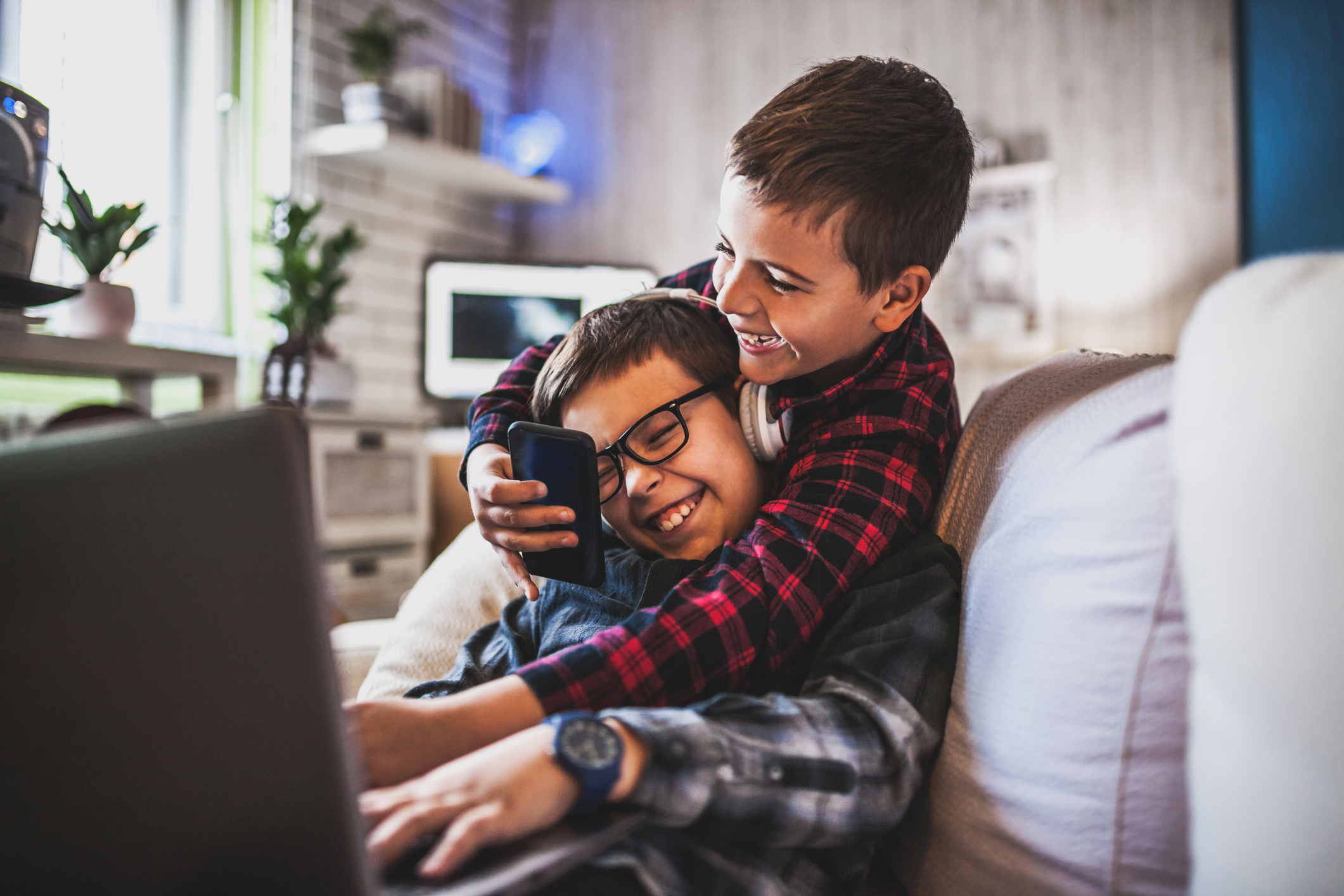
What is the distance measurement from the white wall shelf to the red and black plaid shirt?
2449 millimetres

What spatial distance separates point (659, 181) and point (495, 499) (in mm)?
3002

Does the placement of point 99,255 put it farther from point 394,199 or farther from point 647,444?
point 647,444

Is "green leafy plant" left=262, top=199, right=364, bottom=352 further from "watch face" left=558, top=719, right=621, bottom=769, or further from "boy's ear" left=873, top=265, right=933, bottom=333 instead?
"watch face" left=558, top=719, right=621, bottom=769

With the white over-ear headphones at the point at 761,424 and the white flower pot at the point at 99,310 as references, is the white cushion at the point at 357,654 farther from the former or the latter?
the white flower pot at the point at 99,310

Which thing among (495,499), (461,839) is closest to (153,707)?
(461,839)

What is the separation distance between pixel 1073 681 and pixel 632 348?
0.53 metres

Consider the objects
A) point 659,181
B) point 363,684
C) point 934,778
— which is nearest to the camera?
point 934,778

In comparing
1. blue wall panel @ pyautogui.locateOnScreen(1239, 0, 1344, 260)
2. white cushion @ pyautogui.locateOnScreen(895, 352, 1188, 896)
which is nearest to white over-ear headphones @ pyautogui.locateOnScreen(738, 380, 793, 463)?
white cushion @ pyautogui.locateOnScreen(895, 352, 1188, 896)

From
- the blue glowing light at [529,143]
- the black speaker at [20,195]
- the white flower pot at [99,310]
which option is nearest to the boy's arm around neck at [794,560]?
the black speaker at [20,195]

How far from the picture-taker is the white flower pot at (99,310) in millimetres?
1933

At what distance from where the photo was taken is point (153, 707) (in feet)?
1.31

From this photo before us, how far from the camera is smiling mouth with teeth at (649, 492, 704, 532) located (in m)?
0.89

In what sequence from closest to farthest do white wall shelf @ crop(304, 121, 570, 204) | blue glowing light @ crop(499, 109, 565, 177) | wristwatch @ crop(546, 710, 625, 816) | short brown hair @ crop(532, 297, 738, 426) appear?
wristwatch @ crop(546, 710, 625, 816)
short brown hair @ crop(532, 297, 738, 426)
white wall shelf @ crop(304, 121, 570, 204)
blue glowing light @ crop(499, 109, 565, 177)

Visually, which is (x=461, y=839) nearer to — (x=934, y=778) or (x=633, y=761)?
(x=633, y=761)
